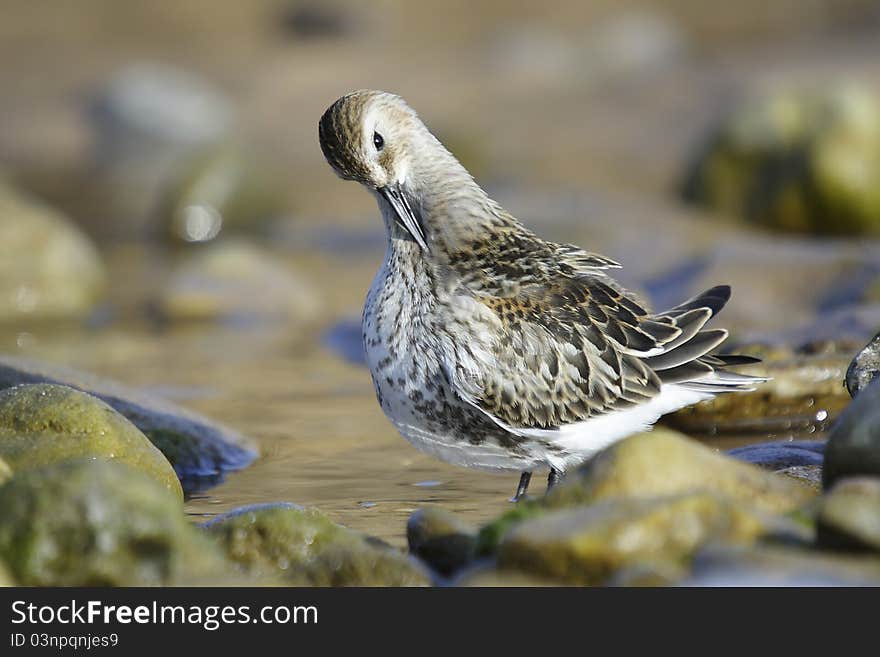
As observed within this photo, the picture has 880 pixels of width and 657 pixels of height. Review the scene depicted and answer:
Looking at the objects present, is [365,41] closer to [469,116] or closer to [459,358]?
[469,116]

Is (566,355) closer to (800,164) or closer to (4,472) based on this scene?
(4,472)

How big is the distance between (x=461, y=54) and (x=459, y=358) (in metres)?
19.3

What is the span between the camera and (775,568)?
443 cm

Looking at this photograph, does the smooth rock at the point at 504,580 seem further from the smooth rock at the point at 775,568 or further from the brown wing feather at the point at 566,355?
the brown wing feather at the point at 566,355

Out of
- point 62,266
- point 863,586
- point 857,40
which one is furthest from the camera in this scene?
point 857,40

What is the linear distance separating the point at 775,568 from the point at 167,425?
420 cm

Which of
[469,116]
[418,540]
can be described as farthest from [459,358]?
[469,116]

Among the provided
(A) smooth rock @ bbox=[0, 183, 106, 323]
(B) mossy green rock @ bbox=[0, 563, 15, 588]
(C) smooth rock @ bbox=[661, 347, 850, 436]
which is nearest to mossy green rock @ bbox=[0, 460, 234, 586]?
(B) mossy green rock @ bbox=[0, 563, 15, 588]

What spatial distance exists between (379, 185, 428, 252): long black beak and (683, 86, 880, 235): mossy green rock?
27.8 feet

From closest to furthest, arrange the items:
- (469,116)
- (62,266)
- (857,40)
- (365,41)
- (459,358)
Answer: (459,358)
(62,266)
(469,116)
(857,40)
(365,41)

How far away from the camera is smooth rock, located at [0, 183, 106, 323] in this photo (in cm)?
1259

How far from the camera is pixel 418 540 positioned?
5.56 metres

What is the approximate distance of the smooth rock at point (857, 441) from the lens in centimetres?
533
